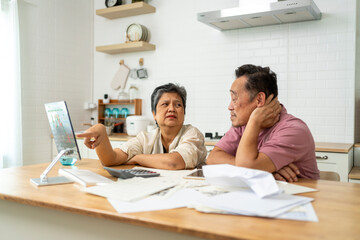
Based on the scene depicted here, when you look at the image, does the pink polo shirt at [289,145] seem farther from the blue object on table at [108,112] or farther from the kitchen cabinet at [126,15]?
the blue object on table at [108,112]

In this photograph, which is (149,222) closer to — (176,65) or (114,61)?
(176,65)

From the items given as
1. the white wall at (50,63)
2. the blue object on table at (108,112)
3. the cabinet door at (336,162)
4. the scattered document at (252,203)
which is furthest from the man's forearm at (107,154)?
the blue object on table at (108,112)

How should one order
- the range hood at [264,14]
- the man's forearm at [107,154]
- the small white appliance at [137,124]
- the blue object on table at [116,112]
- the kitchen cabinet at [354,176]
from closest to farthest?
the man's forearm at [107,154]
the kitchen cabinet at [354,176]
the range hood at [264,14]
the small white appliance at [137,124]
the blue object on table at [116,112]

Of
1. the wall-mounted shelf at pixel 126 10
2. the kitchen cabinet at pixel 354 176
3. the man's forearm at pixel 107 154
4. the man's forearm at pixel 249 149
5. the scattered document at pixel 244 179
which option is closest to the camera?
the scattered document at pixel 244 179

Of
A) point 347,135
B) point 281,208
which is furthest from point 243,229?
point 347,135

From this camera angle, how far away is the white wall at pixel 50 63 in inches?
152

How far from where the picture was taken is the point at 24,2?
12.5 feet

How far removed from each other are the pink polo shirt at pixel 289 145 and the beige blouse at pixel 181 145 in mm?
373

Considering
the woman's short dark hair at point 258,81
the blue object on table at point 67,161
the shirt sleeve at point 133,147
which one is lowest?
the blue object on table at point 67,161

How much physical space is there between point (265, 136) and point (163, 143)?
0.70 m

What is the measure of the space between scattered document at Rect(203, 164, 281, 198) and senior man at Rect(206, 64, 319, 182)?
0.31 meters

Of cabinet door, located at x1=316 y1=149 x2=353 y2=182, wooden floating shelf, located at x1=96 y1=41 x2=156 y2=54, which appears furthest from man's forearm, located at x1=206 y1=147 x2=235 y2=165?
wooden floating shelf, located at x1=96 y1=41 x2=156 y2=54

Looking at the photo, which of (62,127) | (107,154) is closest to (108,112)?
(107,154)

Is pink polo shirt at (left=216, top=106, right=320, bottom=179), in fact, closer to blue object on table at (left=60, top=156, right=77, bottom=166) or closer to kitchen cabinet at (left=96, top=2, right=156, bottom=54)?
blue object on table at (left=60, top=156, right=77, bottom=166)
